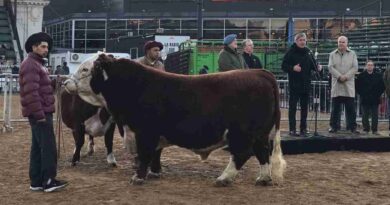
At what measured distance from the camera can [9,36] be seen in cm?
4162

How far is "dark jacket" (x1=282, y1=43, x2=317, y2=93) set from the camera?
11.2 m

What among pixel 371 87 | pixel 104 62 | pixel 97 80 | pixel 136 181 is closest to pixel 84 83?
pixel 97 80

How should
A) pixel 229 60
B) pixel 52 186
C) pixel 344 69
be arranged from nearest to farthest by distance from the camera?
pixel 52 186, pixel 229 60, pixel 344 69

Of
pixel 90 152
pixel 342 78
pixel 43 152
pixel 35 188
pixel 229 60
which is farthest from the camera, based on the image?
pixel 342 78

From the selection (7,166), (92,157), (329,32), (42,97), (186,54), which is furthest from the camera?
(329,32)

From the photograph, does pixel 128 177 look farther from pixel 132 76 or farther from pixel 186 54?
pixel 186 54

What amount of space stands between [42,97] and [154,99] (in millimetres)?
1354

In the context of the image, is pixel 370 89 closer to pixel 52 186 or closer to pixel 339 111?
pixel 339 111

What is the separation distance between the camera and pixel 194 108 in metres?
7.70

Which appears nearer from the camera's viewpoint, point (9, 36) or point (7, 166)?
point (7, 166)

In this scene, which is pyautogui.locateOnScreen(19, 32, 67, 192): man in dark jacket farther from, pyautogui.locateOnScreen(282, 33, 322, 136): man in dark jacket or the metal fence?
the metal fence

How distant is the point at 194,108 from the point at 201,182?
1.00m

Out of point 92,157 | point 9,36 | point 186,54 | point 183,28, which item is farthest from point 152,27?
point 92,157

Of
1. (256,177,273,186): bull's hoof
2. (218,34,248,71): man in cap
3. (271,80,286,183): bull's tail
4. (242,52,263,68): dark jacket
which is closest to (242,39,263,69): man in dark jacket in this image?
(242,52,263,68): dark jacket
